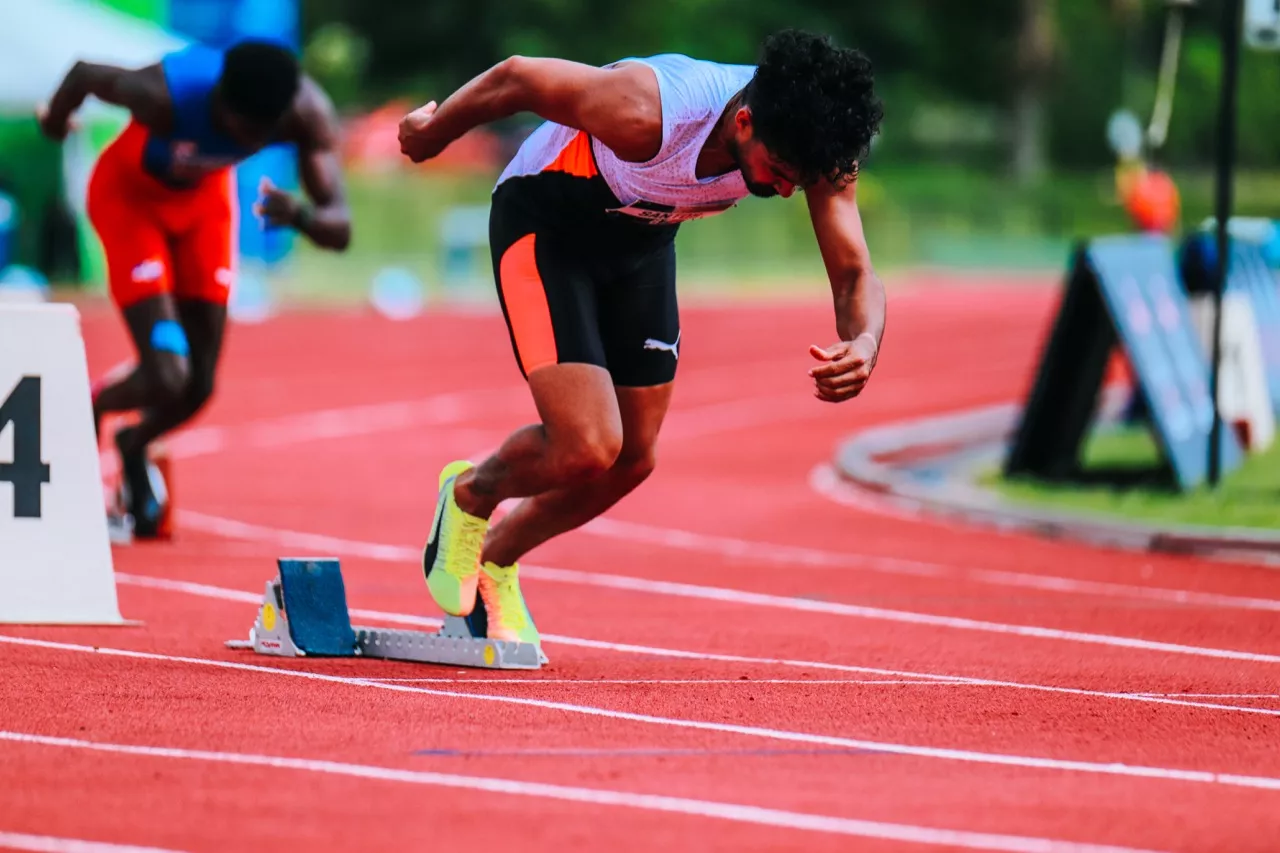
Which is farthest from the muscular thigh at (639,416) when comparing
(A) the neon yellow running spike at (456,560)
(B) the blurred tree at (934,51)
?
(B) the blurred tree at (934,51)

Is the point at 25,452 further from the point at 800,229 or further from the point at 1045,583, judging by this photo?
the point at 800,229

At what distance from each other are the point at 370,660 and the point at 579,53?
172ft

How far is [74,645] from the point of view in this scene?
7.36 m

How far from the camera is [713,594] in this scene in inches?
379

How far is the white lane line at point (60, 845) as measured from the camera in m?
4.62

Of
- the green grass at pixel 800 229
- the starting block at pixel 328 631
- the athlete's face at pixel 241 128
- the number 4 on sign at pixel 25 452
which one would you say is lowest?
the green grass at pixel 800 229

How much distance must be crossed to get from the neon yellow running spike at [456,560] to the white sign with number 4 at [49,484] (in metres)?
1.31

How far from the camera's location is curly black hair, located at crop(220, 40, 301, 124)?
9211mm

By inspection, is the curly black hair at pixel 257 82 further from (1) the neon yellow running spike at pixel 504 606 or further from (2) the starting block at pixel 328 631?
(1) the neon yellow running spike at pixel 504 606

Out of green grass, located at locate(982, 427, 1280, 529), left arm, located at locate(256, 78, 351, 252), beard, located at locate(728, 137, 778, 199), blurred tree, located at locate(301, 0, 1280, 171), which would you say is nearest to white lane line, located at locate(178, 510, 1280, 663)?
left arm, located at locate(256, 78, 351, 252)

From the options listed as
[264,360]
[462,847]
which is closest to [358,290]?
[264,360]

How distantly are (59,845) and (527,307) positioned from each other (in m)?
2.68

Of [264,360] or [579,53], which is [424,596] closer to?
[264,360]

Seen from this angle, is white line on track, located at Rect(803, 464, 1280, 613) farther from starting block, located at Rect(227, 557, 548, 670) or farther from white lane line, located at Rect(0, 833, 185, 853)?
white lane line, located at Rect(0, 833, 185, 853)
